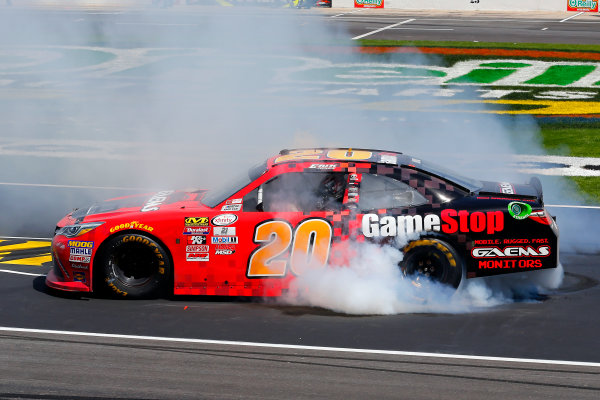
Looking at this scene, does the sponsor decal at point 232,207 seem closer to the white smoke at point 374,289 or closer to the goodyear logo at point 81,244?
the white smoke at point 374,289

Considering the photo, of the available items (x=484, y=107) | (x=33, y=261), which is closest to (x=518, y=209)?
(x=33, y=261)

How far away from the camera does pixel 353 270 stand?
24.8 feet

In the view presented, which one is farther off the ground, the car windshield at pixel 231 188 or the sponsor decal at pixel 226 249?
the car windshield at pixel 231 188

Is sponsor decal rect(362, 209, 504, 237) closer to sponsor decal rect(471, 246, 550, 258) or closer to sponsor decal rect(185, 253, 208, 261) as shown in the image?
sponsor decal rect(471, 246, 550, 258)

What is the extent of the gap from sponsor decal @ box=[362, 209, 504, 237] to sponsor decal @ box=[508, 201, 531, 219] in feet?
0.32

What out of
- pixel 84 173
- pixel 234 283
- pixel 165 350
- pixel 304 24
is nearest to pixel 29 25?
pixel 84 173

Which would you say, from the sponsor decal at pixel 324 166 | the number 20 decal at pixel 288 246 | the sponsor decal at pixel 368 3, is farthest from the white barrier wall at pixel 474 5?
the number 20 decal at pixel 288 246

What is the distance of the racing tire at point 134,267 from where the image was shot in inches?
301

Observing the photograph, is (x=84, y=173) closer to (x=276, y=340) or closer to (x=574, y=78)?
(x=276, y=340)

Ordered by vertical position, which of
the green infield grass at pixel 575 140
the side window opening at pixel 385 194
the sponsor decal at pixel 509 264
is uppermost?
the side window opening at pixel 385 194

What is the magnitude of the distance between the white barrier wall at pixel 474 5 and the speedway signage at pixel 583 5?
20cm

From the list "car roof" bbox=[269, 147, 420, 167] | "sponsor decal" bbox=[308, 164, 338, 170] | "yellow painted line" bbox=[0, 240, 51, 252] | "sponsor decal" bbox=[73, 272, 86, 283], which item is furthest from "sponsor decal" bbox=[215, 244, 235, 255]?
"yellow painted line" bbox=[0, 240, 51, 252]

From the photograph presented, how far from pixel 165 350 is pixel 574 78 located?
17844mm

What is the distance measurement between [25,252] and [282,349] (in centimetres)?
432
